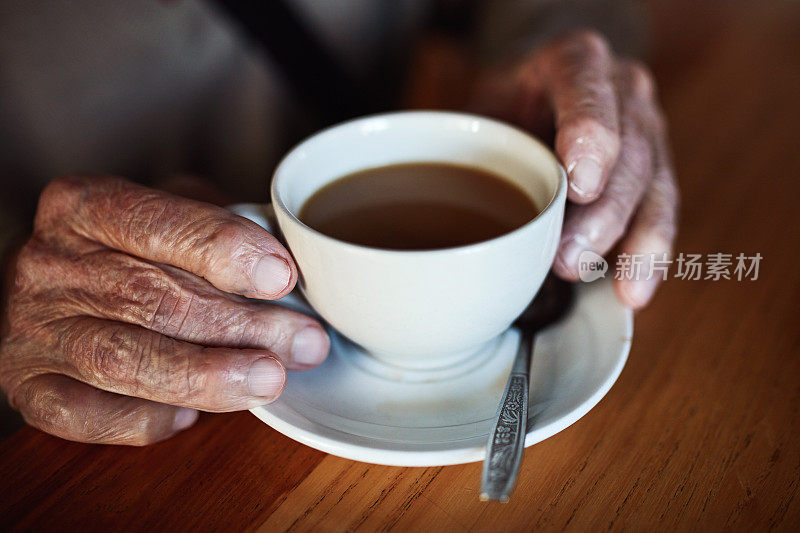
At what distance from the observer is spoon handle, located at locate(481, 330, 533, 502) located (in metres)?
0.49

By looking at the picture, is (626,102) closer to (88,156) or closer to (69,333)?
(69,333)

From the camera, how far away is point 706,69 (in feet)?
4.58

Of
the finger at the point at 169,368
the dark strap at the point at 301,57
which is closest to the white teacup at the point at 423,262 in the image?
the finger at the point at 169,368

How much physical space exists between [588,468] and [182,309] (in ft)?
1.44

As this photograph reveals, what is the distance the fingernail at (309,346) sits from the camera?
66 centimetres

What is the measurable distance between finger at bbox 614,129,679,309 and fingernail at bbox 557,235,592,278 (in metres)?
0.06

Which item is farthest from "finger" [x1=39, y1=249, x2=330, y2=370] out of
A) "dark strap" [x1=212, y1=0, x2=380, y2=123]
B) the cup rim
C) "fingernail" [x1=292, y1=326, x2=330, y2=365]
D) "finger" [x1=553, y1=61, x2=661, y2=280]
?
"dark strap" [x1=212, y1=0, x2=380, y2=123]

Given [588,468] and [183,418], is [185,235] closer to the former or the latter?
[183,418]

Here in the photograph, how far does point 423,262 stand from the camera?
545mm

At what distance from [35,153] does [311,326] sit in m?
0.80

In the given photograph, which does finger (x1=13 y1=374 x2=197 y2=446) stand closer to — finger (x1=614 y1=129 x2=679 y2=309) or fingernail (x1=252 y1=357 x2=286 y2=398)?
fingernail (x1=252 y1=357 x2=286 y2=398)

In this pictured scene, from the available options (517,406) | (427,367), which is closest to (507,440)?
(517,406)

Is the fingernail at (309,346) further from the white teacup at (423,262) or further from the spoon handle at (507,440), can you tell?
the spoon handle at (507,440)
